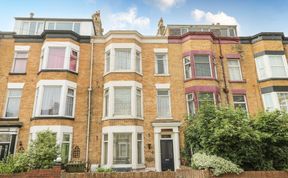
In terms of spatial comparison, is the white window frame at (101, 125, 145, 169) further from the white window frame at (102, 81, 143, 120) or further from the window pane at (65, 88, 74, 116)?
the window pane at (65, 88, 74, 116)

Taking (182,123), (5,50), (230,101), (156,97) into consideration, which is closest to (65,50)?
Result: (5,50)

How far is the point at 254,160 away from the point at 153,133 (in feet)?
23.9

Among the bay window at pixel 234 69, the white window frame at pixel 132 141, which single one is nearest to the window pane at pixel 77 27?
the white window frame at pixel 132 141

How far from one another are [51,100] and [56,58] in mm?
3574

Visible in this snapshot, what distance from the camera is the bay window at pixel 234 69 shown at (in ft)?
59.8

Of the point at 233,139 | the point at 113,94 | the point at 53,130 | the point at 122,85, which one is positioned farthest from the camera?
the point at 122,85

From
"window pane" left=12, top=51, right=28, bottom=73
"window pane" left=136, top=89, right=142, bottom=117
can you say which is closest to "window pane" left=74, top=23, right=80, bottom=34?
"window pane" left=12, top=51, right=28, bottom=73

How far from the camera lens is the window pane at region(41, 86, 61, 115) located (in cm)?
1532

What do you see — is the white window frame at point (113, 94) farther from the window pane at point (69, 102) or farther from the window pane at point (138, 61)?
the window pane at point (69, 102)

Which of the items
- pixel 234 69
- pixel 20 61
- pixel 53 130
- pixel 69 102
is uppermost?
pixel 20 61

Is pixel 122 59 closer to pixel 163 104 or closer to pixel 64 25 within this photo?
pixel 163 104

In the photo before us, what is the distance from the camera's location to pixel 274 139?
416 inches

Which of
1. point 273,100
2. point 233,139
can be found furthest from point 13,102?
point 273,100

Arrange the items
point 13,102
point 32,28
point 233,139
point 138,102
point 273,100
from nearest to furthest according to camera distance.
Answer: point 233,139
point 13,102
point 138,102
point 273,100
point 32,28
